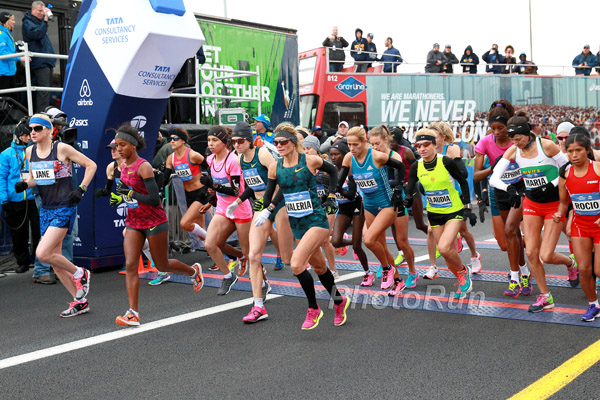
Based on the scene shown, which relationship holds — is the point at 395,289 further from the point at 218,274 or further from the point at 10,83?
the point at 10,83

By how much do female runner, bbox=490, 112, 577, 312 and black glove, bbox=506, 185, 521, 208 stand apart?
0.20 meters

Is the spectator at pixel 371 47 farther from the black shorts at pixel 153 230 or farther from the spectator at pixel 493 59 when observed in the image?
the black shorts at pixel 153 230

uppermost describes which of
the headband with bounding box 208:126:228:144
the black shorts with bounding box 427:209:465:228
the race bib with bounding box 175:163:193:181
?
the headband with bounding box 208:126:228:144

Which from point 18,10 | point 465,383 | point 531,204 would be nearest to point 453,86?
point 18,10

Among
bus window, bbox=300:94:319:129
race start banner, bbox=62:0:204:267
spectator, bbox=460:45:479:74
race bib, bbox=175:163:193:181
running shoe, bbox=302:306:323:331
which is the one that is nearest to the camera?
running shoe, bbox=302:306:323:331

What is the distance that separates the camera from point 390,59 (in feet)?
64.3

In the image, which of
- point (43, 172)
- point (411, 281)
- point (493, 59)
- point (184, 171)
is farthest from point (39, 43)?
point (493, 59)

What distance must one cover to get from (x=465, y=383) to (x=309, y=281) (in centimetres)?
210

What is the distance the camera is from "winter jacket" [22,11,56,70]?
11.2 metres

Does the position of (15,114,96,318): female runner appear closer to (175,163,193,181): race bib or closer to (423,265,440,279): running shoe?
(175,163,193,181): race bib

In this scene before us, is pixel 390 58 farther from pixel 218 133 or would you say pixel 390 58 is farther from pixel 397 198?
pixel 397 198

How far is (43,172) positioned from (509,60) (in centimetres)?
1818

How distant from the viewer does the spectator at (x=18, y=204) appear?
987 centimetres

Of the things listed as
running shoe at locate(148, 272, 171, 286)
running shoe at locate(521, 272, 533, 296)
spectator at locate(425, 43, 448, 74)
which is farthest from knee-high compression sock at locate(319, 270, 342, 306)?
spectator at locate(425, 43, 448, 74)
